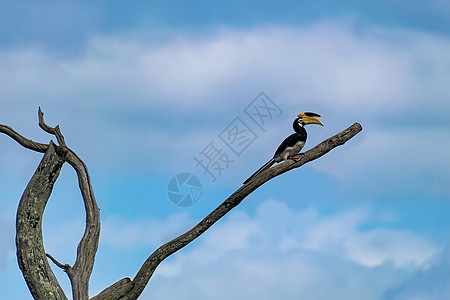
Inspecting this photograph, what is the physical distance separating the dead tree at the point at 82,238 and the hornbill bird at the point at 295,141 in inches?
18.0

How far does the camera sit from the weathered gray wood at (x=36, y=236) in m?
8.93

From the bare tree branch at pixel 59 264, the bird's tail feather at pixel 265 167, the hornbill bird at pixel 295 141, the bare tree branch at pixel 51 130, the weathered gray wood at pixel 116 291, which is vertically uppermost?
the bare tree branch at pixel 51 130

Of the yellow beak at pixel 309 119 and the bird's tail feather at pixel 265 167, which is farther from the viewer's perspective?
the yellow beak at pixel 309 119

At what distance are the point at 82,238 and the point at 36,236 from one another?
94 centimetres

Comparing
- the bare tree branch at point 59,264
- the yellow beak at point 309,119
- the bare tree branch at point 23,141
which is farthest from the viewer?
the yellow beak at point 309,119

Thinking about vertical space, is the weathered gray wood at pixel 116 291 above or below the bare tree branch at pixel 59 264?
below

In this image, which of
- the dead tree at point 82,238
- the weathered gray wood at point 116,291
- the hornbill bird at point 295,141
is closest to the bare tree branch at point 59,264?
the dead tree at point 82,238

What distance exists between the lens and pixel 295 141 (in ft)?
36.9

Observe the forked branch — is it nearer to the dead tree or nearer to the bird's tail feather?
the dead tree

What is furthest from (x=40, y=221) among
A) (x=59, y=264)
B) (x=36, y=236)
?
(x=59, y=264)

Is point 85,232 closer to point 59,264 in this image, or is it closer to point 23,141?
point 59,264

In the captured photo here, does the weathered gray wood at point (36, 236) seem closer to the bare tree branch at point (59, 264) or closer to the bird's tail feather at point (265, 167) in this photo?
the bare tree branch at point (59, 264)

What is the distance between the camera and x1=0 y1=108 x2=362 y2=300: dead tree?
29.4 ft

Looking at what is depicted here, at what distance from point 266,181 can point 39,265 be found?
13.0 ft
